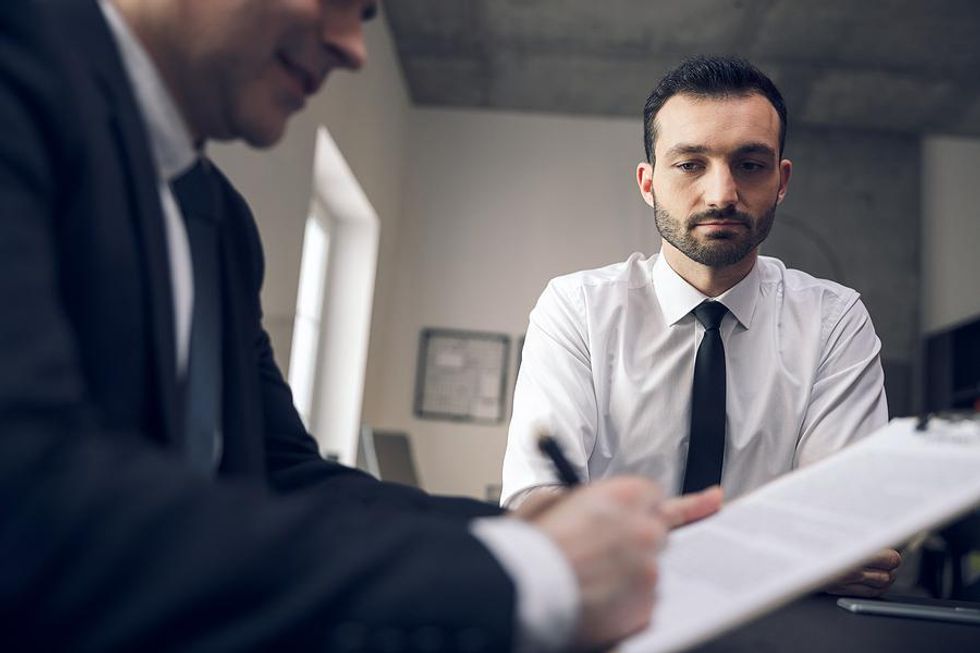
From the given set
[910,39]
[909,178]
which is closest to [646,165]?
[910,39]

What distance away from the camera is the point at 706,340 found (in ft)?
5.37

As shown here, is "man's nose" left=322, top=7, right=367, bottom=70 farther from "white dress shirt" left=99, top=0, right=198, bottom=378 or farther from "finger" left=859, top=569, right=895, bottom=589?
"finger" left=859, top=569, right=895, bottom=589

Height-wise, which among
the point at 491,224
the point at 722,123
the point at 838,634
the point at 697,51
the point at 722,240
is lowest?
Answer: the point at 838,634

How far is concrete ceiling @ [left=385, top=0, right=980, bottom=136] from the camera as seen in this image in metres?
4.10

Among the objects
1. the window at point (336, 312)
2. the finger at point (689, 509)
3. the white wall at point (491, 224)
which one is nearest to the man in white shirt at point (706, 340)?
the finger at point (689, 509)

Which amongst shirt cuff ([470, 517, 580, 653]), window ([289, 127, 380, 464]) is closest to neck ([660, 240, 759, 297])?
shirt cuff ([470, 517, 580, 653])

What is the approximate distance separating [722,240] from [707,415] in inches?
14.6

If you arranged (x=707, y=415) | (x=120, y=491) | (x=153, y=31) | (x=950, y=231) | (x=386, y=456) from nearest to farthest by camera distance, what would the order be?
(x=120, y=491)
(x=153, y=31)
(x=707, y=415)
(x=386, y=456)
(x=950, y=231)

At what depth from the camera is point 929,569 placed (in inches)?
148

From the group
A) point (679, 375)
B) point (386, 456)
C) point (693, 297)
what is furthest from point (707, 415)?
point (386, 456)

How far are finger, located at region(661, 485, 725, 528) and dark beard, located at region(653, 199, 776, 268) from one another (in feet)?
3.13

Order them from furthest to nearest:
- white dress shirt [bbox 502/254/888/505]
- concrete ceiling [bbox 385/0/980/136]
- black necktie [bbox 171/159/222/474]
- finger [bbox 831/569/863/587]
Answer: concrete ceiling [bbox 385/0/980/136]
white dress shirt [bbox 502/254/888/505]
finger [bbox 831/569/863/587]
black necktie [bbox 171/159/222/474]

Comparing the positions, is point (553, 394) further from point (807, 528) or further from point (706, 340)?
point (807, 528)

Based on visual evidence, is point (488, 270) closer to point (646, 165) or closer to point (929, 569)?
point (929, 569)
